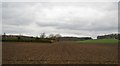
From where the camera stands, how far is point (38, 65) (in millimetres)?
12555

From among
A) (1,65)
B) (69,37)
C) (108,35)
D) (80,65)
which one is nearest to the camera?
(1,65)

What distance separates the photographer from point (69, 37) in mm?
157000

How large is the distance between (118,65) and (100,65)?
1234 millimetres

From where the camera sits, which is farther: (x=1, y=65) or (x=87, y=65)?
(x=87, y=65)

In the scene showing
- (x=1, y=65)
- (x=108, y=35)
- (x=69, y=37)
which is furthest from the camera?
(x=69, y=37)

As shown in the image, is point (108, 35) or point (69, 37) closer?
point (108, 35)

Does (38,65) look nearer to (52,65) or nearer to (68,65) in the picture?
(52,65)

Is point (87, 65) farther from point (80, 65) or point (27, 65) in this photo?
point (27, 65)

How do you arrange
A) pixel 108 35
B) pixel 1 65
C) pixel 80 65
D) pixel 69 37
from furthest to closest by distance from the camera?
1. pixel 69 37
2. pixel 108 35
3. pixel 80 65
4. pixel 1 65

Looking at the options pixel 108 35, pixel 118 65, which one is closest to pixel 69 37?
pixel 108 35

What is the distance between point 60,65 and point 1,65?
3.62 meters

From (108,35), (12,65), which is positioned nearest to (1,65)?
(12,65)

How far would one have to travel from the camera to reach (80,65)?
42.5ft

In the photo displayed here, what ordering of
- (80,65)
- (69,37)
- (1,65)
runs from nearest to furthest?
(1,65)
(80,65)
(69,37)
